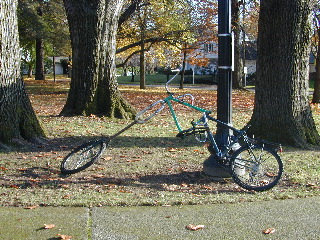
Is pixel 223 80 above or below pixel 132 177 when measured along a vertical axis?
above

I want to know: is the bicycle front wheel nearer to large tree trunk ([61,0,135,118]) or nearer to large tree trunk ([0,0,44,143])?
large tree trunk ([0,0,44,143])

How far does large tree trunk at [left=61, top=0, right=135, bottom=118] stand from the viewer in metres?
12.2

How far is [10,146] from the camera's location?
816cm

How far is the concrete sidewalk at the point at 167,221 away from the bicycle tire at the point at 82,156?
1.49m

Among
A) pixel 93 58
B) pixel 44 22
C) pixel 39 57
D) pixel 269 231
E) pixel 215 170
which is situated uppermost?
pixel 44 22

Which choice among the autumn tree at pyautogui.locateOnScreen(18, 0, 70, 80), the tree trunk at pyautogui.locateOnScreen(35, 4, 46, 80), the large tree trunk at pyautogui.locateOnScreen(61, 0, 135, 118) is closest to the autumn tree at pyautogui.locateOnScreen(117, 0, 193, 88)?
the autumn tree at pyautogui.locateOnScreen(18, 0, 70, 80)

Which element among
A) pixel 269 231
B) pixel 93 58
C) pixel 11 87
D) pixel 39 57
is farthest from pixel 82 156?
pixel 39 57

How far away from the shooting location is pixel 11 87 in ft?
27.3

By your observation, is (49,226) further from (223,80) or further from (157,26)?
(157,26)

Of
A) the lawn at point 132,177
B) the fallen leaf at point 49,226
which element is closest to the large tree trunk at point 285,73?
the lawn at point 132,177

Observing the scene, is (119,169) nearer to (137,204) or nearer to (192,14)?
(137,204)

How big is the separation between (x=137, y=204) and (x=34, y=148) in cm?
362

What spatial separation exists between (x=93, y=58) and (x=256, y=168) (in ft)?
24.4

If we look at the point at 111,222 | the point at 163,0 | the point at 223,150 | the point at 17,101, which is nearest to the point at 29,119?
the point at 17,101
